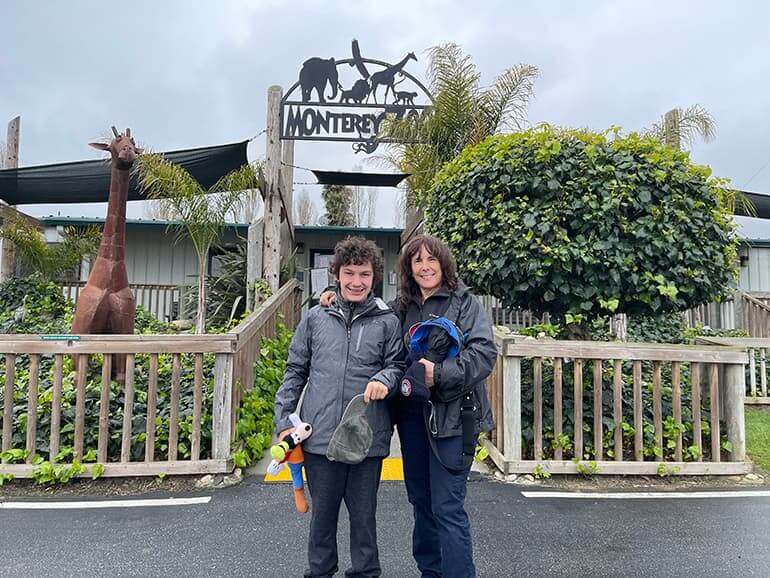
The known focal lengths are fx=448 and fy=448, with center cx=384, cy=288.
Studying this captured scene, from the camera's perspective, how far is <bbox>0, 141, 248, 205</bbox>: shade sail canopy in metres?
6.55

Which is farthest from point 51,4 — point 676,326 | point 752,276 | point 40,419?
point 752,276

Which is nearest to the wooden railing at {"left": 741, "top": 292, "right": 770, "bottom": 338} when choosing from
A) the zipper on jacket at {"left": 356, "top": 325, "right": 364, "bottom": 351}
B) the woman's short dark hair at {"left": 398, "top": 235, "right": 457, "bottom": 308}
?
the woman's short dark hair at {"left": 398, "top": 235, "right": 457, "bottom": 308}

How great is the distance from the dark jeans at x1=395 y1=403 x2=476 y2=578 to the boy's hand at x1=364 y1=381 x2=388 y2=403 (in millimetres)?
234

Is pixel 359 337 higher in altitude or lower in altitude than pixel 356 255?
lower

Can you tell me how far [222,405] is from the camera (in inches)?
128

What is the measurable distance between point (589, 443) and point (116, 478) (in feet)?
11.4

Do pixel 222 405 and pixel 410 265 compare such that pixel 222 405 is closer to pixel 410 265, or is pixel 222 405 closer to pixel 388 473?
pixel 388 473

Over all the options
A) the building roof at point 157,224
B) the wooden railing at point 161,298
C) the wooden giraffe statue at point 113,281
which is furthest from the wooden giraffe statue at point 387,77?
the wooden railing at point 161,298

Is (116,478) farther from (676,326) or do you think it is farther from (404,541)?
(676,326)

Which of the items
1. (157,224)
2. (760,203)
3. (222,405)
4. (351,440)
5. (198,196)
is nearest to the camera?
(351,440)

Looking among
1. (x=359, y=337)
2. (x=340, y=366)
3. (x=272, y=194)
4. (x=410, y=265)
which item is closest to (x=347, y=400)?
(x=340, y=366)

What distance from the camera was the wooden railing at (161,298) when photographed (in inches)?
351

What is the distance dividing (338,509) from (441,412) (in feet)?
1.87

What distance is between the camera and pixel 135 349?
3162 millimetres
